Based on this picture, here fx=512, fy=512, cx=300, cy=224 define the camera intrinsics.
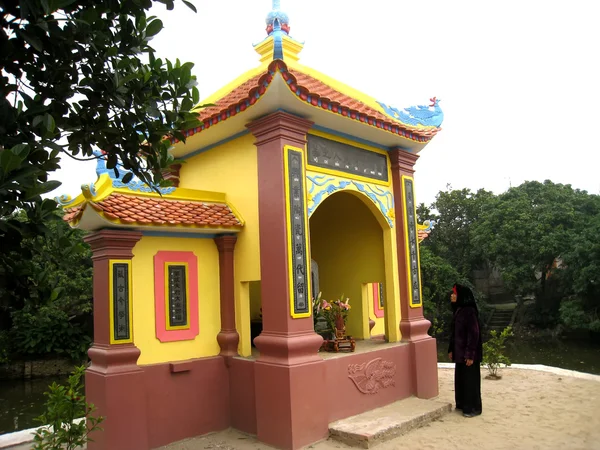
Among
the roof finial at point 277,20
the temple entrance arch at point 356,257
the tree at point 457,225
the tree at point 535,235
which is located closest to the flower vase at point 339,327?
the temple entrance arch at point 356,257

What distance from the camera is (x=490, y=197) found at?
19625mm

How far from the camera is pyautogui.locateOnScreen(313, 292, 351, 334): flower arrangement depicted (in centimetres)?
609

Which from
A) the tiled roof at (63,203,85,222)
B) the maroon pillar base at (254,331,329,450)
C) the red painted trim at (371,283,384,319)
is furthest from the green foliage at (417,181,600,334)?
the tiled roof at (63,203,85,222)

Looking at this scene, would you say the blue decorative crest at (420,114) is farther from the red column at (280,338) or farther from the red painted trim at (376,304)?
the red painted trim at (376,304)

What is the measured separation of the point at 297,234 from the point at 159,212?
4.51 feet

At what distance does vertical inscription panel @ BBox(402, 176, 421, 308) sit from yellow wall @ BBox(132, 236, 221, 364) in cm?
240

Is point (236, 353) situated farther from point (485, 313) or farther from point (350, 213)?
point (485, 313)

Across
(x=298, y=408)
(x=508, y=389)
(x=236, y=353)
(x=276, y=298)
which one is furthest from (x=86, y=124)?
Answer: (x=508, y=389)

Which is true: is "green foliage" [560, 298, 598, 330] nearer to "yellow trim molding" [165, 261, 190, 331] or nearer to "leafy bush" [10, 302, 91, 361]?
"yellow trim molding" [165, 261, 190, 331]

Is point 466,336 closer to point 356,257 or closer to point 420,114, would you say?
point 356,257

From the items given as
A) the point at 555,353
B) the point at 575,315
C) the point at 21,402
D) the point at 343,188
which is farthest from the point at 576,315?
the point at 21,402

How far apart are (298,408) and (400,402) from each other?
1669mm

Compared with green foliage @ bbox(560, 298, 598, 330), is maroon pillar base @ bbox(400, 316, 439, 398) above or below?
above

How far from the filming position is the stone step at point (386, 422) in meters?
4.73
